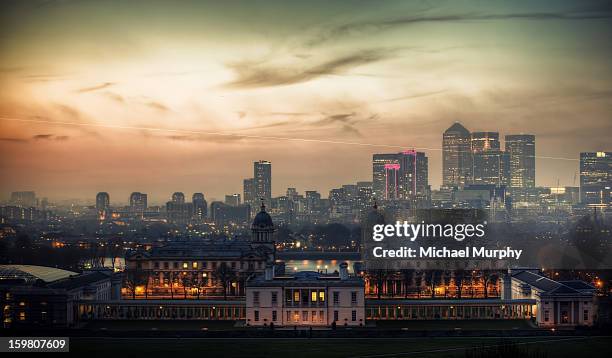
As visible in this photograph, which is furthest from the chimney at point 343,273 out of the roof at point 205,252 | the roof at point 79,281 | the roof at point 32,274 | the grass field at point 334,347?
the roof at point 32,274

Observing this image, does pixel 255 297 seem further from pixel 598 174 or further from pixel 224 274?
pixel 598 174

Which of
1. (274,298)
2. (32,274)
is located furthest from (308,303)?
(32,274)

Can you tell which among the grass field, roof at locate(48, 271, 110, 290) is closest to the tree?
roof at locate(48, 271, 110, 290)

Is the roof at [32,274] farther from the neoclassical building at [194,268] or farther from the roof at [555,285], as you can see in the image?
the roof at [555,285]

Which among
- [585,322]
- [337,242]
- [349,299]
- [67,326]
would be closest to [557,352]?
[585,322]

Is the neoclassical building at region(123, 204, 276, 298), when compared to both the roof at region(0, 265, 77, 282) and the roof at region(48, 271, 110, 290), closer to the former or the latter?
the roof at region(0, 265, 77, 282)
